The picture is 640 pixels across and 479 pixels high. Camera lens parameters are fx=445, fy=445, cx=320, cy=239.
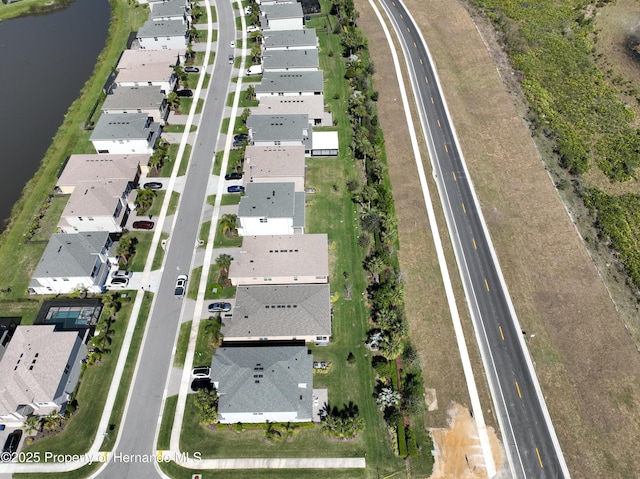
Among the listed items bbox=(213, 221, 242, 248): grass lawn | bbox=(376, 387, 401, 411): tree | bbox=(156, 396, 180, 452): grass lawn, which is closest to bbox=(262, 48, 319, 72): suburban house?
bbox=(213, 221, 242, 248): grass lawn

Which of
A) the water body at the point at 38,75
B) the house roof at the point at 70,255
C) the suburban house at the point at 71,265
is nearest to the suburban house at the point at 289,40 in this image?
the water body at the point at 38,75

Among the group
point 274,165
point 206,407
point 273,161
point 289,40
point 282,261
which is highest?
point 289,40

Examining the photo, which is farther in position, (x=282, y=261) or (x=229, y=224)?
(x=229, y=224)

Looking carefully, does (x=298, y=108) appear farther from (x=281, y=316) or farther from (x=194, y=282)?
(x=281, y=316)

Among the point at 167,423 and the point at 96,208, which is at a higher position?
the point at 96,208

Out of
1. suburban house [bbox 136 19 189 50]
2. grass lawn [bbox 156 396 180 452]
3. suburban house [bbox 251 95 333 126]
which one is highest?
suburban house [bbox 136 19 189 50]

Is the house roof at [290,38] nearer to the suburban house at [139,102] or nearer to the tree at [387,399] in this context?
the suburban house at [139,102]

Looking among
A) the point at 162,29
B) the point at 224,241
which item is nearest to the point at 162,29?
the point at 162,29

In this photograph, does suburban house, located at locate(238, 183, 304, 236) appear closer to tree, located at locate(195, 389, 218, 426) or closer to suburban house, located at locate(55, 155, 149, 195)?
suburban house, located at locate(55, 155, 149, 195)
